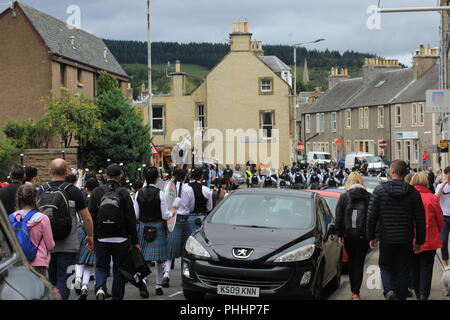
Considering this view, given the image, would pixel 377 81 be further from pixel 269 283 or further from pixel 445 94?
pixel 269 283

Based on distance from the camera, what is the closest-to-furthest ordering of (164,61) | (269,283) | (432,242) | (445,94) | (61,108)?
1. (269,283)
2. (432,242)
3. (445,94)
4. (61,108)
5. (164,61)

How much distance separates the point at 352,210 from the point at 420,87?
166 ft

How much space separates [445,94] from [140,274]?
750 inches

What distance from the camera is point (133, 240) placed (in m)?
8.57

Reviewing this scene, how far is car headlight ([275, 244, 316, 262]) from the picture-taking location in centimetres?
843

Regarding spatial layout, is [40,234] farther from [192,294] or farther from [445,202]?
[445,202]

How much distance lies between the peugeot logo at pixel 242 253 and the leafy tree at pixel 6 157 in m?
22.1

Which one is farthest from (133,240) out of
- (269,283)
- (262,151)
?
(262,151)

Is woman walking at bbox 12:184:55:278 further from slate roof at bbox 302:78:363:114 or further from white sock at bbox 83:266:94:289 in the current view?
slate roof at bbox 302:78:363:114

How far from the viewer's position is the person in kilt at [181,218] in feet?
36.5

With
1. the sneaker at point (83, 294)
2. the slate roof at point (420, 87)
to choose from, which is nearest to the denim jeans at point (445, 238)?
the sneaker at point (83, 294)

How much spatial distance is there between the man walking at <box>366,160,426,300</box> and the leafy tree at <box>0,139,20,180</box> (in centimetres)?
2303

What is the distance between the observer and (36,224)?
6879mm

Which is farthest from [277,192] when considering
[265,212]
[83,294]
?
[83,294]
